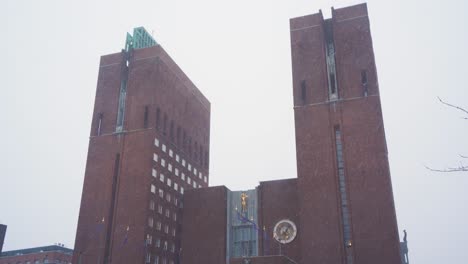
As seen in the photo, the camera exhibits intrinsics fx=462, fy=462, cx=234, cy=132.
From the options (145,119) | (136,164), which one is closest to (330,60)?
(145,119)

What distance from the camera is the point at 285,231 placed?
70750 mm

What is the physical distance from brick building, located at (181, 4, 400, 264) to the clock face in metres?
0.15

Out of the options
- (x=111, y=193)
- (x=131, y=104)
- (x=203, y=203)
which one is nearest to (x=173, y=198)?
(x=203, y=203)

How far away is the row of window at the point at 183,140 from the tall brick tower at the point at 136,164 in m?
0.19

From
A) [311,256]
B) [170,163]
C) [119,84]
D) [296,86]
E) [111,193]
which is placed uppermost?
[119,84]

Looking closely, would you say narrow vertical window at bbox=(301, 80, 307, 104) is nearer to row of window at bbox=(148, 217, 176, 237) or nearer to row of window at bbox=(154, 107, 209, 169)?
row of window at bbox=(154, 107, 209, 169)

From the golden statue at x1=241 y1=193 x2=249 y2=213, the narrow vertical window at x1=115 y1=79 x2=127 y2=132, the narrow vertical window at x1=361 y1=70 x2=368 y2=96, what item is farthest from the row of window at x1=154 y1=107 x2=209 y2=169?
the narrow vertical window at x1=361 y1=70 x2=368 y2=96

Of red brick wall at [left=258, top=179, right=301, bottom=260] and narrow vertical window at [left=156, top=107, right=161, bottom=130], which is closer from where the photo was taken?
red brick wall at [left=258, top=179, right=301, bottom=260]

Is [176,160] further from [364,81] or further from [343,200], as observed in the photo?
[364,81]

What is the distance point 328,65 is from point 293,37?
8.06 meters

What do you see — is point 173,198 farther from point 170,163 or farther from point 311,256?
point 311,256

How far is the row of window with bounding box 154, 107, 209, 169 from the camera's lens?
8312 cm

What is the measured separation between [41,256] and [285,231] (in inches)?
3127

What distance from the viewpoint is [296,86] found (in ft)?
238
